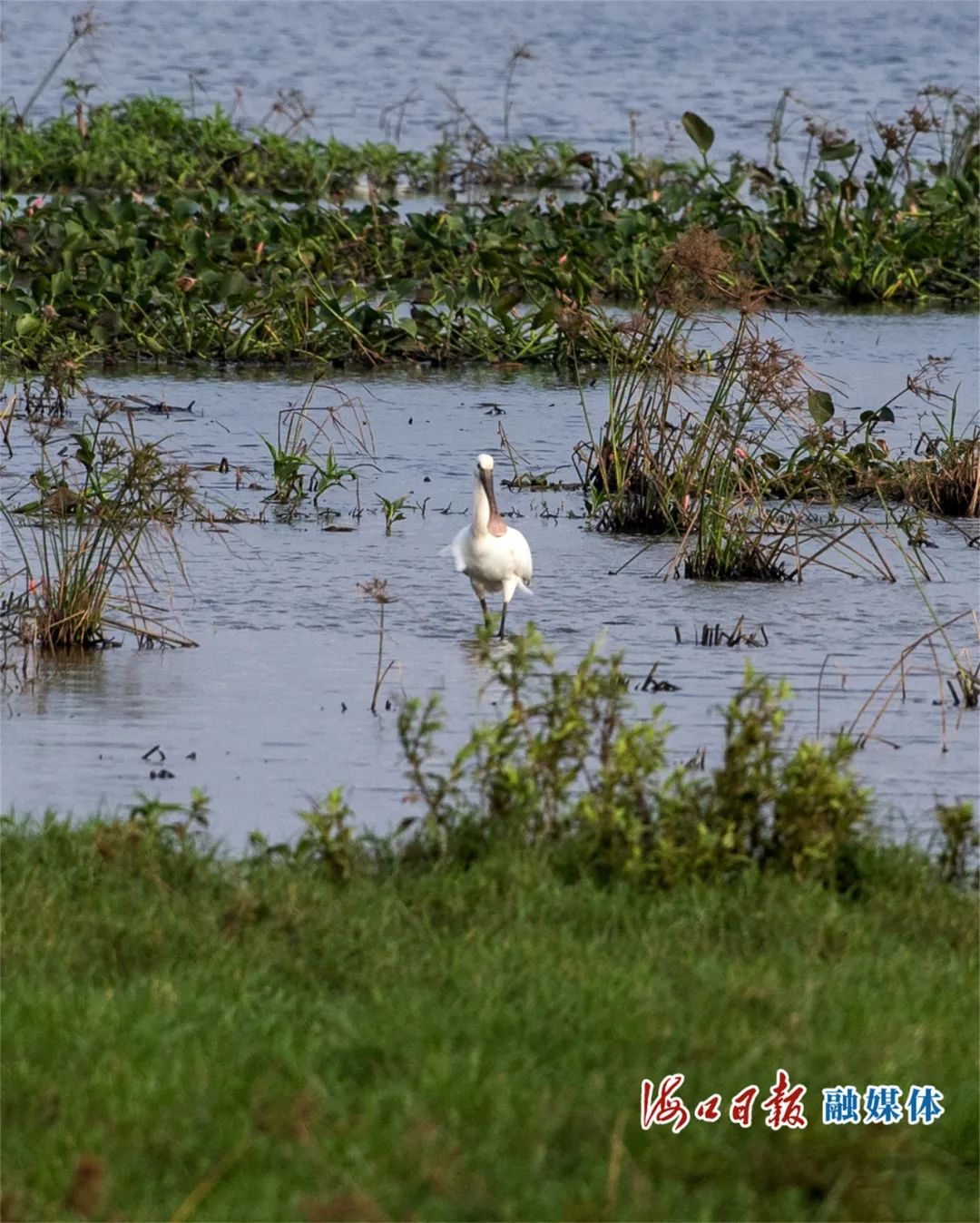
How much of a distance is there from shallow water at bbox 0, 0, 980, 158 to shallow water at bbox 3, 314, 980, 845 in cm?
1255

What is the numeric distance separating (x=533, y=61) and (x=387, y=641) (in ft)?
101

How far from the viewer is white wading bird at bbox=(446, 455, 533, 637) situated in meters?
8.46

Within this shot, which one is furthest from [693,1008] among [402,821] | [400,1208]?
[402,821]

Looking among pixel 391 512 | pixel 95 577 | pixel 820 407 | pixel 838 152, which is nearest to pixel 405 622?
pixel 95 577

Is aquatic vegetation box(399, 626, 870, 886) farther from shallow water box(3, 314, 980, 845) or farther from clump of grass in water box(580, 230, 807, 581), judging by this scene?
clump of grass in water box(580, 230, 807, 581)

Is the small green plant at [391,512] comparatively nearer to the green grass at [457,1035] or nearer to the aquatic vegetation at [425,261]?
the aquatic vegetation at [425,261]

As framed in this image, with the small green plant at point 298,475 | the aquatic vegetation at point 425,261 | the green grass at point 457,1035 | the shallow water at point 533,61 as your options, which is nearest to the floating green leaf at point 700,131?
the aquatic vegetation at point 425,261

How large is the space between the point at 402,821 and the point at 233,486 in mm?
5655

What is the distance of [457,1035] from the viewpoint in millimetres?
4148

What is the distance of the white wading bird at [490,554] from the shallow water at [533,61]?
605 inches

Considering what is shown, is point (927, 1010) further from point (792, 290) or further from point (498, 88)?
point (498, 88)

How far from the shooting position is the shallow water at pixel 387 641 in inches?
252

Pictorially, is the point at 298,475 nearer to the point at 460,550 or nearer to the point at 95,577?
the point at 460,550

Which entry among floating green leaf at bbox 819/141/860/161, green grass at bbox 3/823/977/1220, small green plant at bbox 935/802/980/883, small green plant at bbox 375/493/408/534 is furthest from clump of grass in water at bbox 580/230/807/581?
floating green leaf at bbox 819/141/860/161
